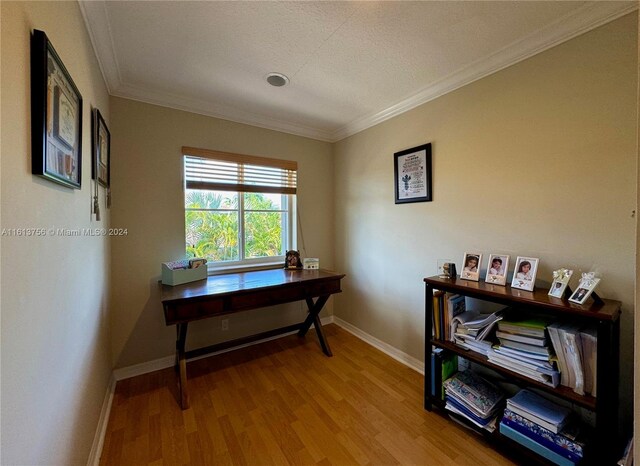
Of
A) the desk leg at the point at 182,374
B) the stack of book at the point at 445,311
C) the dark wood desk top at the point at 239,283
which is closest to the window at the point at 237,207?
the dark wood desk top at the point at 239,283

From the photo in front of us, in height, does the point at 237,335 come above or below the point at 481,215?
below

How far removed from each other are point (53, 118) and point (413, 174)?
90.3 inches

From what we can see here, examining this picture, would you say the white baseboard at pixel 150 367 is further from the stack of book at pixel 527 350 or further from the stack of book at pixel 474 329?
the stack of book at pixel 527 350

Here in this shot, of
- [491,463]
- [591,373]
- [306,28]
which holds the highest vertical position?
[306,28]

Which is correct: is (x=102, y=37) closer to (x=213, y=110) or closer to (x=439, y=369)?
(x=213, y=110)

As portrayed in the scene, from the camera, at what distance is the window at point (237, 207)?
8.08 feet

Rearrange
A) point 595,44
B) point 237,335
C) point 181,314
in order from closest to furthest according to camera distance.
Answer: point 595,44 < point 181,314 < point 237,335

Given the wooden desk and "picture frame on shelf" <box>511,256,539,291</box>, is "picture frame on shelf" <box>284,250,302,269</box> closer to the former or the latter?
the wooden desk

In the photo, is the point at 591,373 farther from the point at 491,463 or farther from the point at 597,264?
the point at 491,463

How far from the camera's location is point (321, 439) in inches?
61.5

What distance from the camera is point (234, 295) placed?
1.98 m

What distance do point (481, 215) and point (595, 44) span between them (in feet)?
3.51

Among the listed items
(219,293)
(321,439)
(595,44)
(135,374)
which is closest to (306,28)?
(595,44)

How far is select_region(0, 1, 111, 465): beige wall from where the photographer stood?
2.13ft
